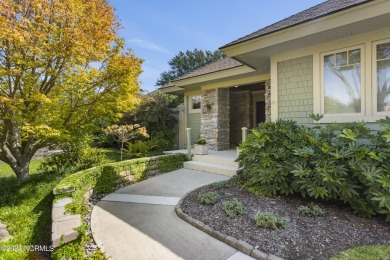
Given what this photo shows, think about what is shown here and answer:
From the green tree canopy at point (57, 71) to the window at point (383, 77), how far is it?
5746 mm

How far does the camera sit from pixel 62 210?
3676 mm

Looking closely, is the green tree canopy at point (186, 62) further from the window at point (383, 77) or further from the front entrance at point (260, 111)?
the window at point (383, 77)

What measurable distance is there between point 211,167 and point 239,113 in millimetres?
5196

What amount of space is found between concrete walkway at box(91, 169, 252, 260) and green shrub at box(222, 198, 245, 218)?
67 centimetres

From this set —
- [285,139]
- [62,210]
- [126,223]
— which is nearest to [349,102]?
[285,139]

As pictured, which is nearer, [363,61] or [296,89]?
[363,61]

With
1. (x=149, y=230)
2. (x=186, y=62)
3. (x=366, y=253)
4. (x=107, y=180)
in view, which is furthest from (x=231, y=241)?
(x=186, y=62)

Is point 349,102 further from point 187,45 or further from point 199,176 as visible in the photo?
point 187,45

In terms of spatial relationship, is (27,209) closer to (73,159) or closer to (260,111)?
(73,159)

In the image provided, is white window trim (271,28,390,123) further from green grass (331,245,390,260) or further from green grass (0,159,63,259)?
green grass (0,159,63,259)

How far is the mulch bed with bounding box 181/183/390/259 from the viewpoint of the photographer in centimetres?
291

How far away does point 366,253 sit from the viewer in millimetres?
2742

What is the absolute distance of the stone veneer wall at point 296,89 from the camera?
5613 millimetres

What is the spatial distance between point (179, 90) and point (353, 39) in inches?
343
